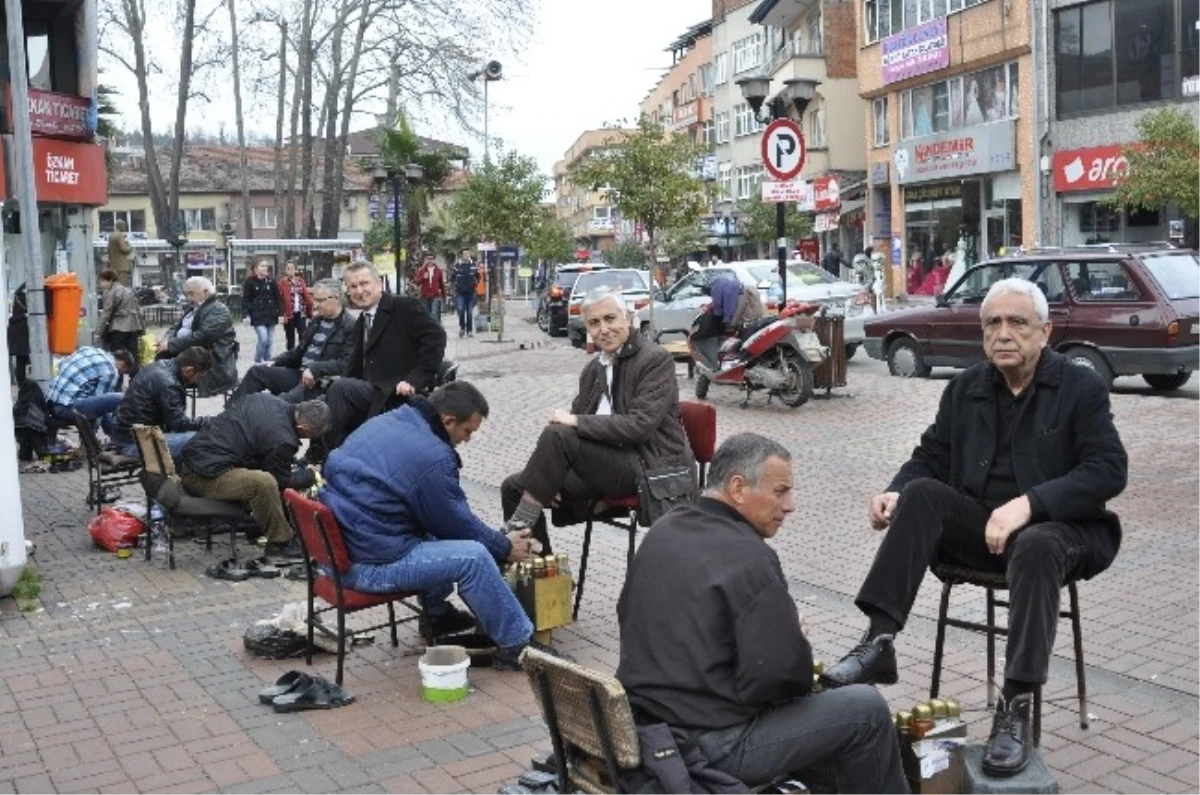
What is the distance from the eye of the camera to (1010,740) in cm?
422

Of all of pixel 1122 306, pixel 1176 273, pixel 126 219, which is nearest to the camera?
pixel 1122 306

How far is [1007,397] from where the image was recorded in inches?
199

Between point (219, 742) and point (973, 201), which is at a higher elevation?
point (973, 201)

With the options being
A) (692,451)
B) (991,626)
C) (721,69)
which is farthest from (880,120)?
(991,626)

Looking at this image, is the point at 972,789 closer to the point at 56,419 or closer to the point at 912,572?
the point at 912,572

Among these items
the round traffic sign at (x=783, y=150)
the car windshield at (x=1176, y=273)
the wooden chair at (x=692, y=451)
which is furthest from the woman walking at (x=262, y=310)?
the wooden chair at (x=692, y=451)

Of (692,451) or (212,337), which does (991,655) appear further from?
(212,337)

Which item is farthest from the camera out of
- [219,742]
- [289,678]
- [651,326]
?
[651,326]

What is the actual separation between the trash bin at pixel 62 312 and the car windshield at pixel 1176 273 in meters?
11.0

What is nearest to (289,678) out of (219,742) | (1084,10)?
(219,742)

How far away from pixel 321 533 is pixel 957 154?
34912 mm

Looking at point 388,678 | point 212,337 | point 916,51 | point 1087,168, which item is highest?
point 916,51

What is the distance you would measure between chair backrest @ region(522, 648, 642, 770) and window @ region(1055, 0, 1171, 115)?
1248 inches

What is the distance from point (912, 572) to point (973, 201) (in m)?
35.7
